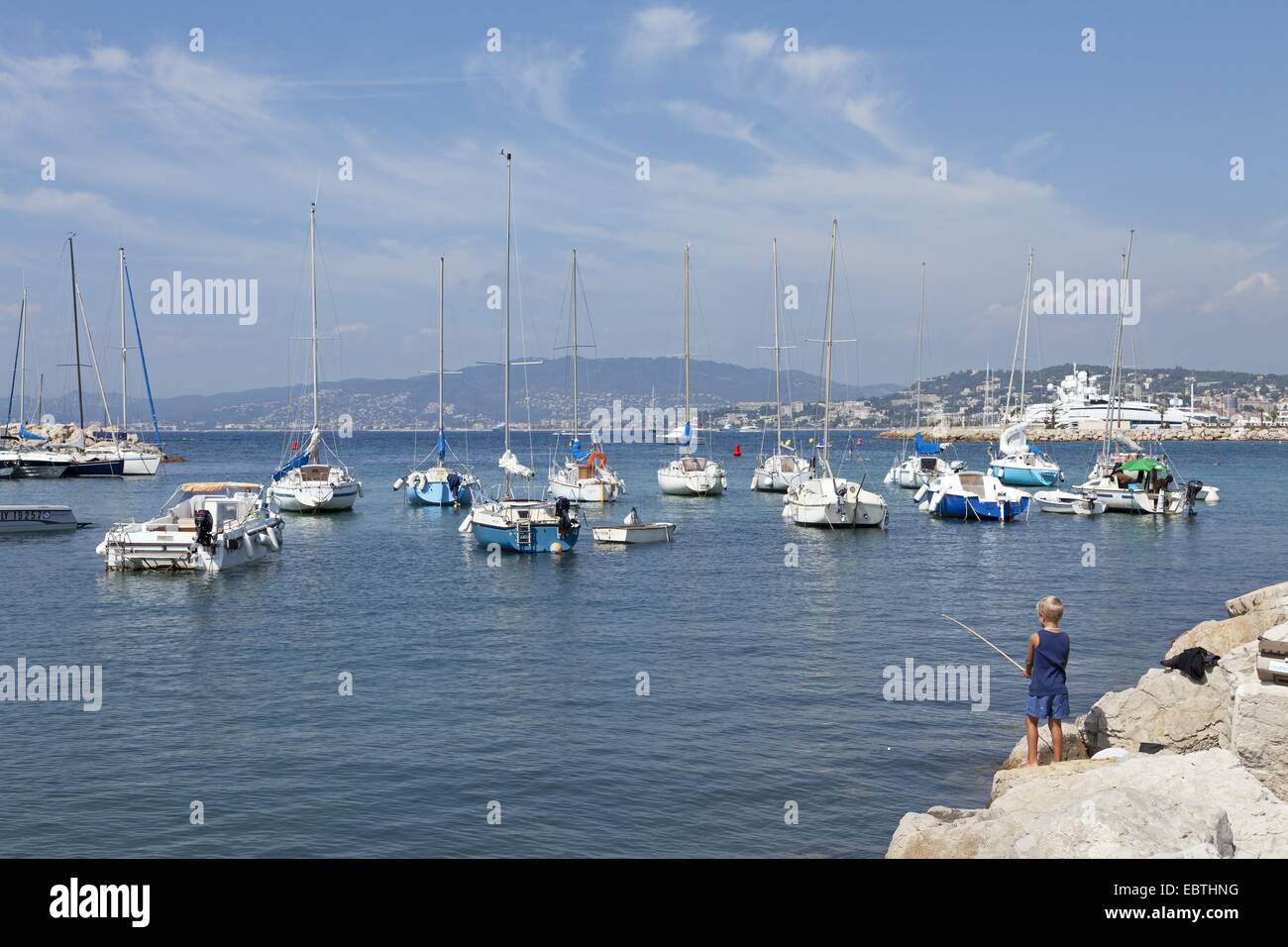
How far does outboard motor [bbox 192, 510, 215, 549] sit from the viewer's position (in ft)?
108

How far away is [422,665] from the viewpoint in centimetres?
2103

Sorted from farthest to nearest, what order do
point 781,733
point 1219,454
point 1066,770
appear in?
point 1219,454 → point 781,733 → point 1066,770

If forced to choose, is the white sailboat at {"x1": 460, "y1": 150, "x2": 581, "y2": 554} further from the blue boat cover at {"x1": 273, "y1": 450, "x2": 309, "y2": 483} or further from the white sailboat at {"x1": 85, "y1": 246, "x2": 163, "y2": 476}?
the white sailboat at {"x1": 85, "y1": 246, "x2": 163, "y2": 476}

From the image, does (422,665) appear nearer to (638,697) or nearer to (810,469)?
(638,697)

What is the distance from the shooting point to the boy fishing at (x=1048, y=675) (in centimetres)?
1205

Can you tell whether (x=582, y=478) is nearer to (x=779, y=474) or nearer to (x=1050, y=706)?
(x=779, y=474)

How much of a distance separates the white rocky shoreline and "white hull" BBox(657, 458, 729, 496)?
1995 inches

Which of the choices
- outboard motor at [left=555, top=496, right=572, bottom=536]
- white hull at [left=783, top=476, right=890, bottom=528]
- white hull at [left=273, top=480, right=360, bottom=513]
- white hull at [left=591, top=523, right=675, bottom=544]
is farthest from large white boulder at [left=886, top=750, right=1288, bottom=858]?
white hull at [left=273, top=480, right=360, bottom=513]

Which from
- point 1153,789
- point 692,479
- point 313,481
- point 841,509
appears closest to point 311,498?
point 313,481

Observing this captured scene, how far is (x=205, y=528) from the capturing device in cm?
3319
